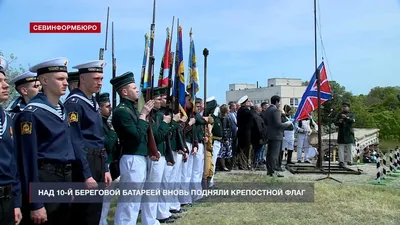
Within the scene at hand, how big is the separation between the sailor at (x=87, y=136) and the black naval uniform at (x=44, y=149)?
7.4 inches

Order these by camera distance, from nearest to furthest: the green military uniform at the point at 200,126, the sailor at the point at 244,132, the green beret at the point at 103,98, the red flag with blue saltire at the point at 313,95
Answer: the green beret at the point at 103,98, the green military uniform at the point at 200,126, the sailor at the point at 244,132, the red flag with blue saltire at the point at 313,95

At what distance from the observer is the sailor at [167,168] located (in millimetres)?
6573

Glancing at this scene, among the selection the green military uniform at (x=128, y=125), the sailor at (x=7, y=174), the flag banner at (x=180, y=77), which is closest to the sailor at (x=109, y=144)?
the green military uniform at (x=128, y=125)

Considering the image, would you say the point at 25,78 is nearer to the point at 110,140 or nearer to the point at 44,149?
the point at 44,149

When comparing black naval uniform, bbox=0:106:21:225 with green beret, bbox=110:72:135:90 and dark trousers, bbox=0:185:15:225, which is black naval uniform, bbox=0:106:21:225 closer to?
dark trousers, bbox=0:185:15:225

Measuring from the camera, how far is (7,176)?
3291mm

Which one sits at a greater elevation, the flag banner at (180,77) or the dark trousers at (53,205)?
the flag banner at (180,77)

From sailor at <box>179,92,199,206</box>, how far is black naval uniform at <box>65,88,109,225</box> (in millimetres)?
3077

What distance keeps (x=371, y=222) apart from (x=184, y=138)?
119 inches

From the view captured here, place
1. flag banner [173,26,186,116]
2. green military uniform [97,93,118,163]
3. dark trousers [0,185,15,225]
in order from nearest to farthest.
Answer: dark trousers [0,185,15,225]
green military uniform [97,93,118,163]
flag banner [173,26,186,116]

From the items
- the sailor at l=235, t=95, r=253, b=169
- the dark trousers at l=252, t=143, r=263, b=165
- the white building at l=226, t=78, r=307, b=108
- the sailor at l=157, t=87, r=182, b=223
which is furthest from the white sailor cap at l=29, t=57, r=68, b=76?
the white building at l=226, t=78, r=307, b=108

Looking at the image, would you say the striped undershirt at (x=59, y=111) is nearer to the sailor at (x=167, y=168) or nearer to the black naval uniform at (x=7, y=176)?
the black naval uniform at (x=7, y=176)

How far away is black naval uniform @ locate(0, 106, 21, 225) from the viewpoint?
3209 mm

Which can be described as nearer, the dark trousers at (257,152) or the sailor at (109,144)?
the sailor at (109,144)
